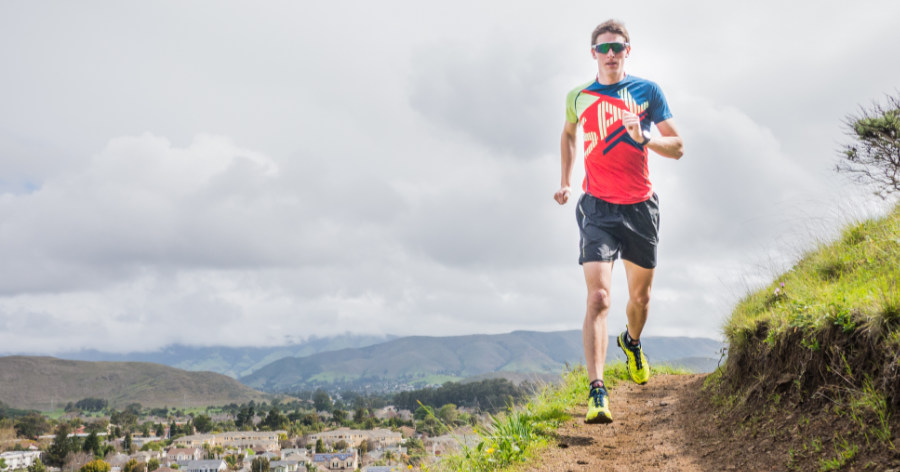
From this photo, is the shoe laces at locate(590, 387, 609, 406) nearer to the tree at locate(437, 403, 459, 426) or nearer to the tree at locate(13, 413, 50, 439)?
the tree at locate(437, 403, 459, 426)

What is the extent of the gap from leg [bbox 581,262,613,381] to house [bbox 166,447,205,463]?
154818 millimetres

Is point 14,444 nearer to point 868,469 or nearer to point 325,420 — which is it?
point 325,420

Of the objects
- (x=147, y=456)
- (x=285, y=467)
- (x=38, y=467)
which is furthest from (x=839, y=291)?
(x=38, y=467)

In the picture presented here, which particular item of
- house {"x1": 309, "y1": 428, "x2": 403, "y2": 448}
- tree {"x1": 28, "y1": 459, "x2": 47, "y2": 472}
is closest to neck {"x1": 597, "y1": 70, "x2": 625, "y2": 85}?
house {"x1": 309, "y1": 428, "x2": 403, "y2": 448}

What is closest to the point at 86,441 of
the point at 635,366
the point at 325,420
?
the point at 325,420

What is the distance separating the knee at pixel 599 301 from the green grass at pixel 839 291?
1.30 m

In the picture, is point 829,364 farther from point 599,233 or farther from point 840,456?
point 599,233

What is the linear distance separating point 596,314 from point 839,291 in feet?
6.10

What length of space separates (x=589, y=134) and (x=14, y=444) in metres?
217

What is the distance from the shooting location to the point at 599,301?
5.20 m

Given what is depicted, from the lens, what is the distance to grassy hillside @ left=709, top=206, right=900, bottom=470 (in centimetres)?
318

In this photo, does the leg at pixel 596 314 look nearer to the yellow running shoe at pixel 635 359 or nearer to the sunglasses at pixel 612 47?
the yellow running shoe at pixel 635 359

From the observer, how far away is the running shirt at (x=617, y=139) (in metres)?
5.39

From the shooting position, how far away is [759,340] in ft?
16.3
